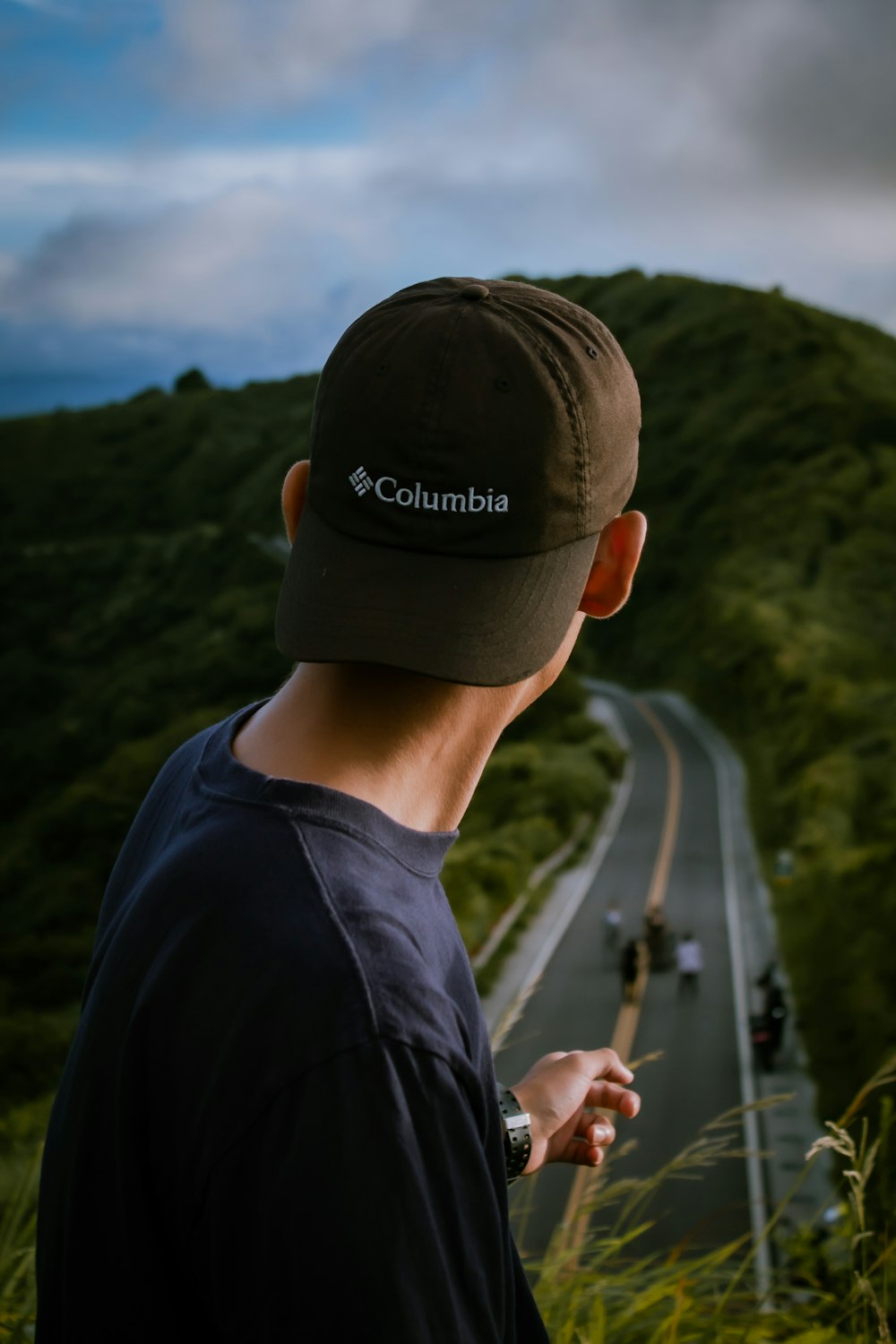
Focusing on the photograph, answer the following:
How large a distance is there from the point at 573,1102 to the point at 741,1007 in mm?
20475

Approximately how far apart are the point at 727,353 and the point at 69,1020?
237 ft

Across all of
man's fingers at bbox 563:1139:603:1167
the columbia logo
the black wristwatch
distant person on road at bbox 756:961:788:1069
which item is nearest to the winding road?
distant person on road at bbox 756:961:788:1069

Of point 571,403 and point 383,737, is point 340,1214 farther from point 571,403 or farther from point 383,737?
point 571,403

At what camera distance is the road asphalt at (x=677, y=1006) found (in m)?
14.2

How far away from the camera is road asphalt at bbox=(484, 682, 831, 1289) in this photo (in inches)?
561

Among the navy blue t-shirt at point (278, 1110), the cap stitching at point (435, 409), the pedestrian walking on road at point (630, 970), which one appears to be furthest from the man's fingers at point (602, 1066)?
the pedestrian walking on road at point (630, 970)

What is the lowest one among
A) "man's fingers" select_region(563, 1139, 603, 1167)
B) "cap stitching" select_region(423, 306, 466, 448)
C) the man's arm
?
"man's fingers" select_region(563, 1139, 603, 1167)

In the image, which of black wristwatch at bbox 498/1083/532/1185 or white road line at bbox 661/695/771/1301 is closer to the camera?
black wristwatch at bbox 498/1083/532/1185

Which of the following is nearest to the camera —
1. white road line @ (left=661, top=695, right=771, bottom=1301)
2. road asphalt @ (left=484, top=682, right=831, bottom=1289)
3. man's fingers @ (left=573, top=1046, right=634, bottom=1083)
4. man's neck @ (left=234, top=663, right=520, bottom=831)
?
man's neck @ (left=234, top=663, right=520, bottom=831)

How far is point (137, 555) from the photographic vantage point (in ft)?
294

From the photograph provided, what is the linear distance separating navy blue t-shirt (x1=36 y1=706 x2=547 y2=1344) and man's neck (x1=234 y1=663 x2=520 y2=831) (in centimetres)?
5

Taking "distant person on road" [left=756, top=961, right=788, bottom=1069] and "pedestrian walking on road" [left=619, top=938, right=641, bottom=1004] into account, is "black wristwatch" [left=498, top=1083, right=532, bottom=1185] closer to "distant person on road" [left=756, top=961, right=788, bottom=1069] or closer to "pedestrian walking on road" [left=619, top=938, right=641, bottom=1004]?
"distant person on road" [left=756, top=961, right=788, bottom=1069]

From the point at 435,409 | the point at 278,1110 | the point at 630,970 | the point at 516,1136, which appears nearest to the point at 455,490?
the point at 435,409

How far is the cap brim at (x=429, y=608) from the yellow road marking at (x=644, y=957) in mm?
1564
